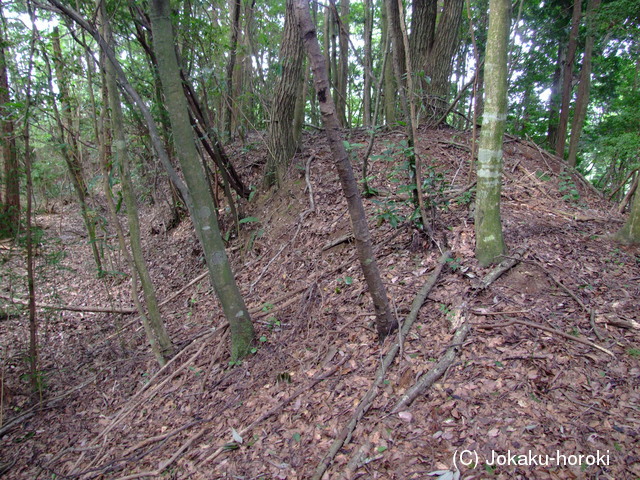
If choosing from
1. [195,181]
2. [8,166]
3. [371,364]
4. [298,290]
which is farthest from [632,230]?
[8,166]

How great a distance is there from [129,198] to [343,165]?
290 centimetres

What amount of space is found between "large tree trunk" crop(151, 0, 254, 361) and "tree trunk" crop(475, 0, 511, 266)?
2.87 metres

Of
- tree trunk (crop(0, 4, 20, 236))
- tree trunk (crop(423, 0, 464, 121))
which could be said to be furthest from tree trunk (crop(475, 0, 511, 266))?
tree trunk (crop(0, 4, 20, 236))

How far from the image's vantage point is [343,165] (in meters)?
2.85

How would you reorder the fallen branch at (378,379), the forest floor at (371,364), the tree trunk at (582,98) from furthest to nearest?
the tree trunk at (582,98), the fallen branch at (378,379), the forest floor at (371,364)

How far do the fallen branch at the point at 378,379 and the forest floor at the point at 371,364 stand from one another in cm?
5

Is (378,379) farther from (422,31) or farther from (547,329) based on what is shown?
(422,31)

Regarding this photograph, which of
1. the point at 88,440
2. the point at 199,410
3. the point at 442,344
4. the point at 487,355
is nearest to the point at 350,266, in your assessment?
the point at 442,344

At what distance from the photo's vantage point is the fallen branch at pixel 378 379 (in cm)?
279

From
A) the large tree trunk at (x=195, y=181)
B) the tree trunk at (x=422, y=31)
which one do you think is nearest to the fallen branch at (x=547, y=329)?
the large tree trunk at (x=195, y=181)

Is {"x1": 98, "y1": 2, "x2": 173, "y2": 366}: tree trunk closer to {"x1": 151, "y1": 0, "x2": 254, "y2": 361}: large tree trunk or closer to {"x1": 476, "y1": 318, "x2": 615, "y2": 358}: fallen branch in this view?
{"x1": 151, "y1": 0, "x2": 254, "y2": 361}: large tree trunk

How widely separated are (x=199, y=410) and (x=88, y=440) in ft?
4.48

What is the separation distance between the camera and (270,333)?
14.7 ft

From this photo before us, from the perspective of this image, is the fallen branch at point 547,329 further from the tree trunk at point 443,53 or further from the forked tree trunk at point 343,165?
the tree trunk at point 443,53
